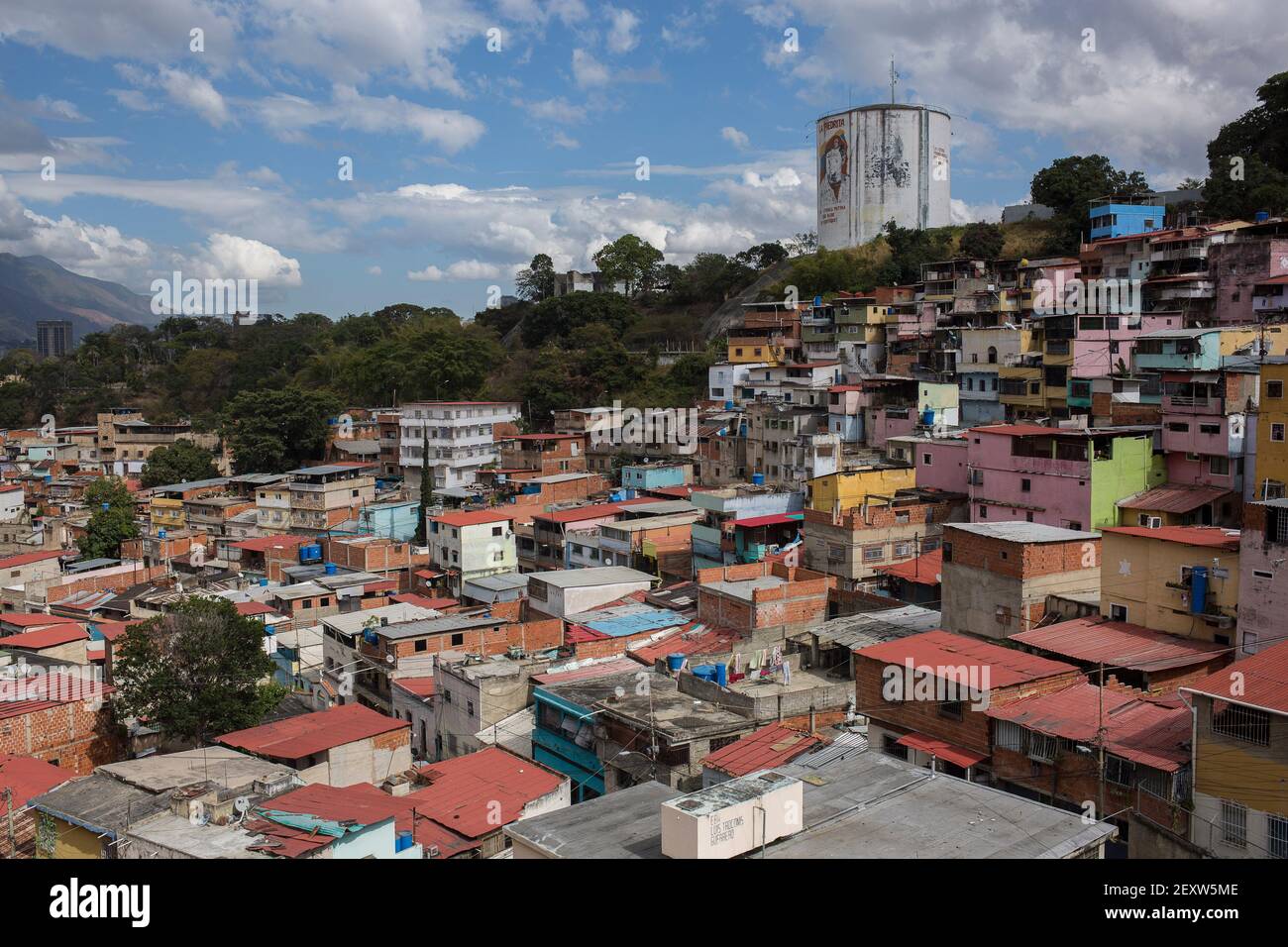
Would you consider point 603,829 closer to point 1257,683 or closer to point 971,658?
point 971,658

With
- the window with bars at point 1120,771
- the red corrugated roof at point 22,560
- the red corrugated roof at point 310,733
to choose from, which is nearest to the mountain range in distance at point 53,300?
the red corrugated roof at point 22,560

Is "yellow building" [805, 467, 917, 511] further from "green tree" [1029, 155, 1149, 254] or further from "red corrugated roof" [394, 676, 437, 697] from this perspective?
"green tree" [1029, 155, 1149, 254]

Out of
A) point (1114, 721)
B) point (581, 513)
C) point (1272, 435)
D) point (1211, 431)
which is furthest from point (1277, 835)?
point (581, 513)

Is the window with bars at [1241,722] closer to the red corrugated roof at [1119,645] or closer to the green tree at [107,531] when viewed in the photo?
the red corrugated roof at [1119,645]

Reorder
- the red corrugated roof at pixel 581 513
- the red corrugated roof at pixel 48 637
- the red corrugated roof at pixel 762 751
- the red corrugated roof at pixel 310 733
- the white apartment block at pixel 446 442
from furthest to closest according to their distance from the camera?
1. the white apartment block at pixel 446 442
2. the red corrugated roof at pixel 581 513
3. the red corrugated roof at pixel 48 637
4. the red corrugated roof at pixel 310 733
5. the red corrugated roof at pixel 762 751
